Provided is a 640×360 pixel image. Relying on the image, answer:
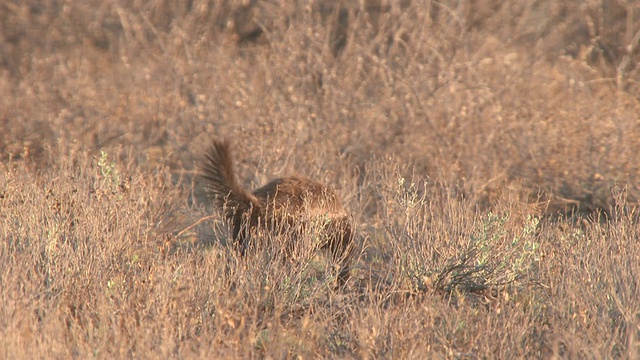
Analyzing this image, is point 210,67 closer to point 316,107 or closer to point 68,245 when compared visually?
point 316,107

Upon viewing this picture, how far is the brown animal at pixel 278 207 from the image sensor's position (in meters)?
5.04

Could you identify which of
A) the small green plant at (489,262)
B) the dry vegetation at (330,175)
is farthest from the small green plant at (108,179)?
the small green plant at (489,262)

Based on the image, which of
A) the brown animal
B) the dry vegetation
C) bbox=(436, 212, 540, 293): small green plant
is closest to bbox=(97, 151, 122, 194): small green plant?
the dry vegetation

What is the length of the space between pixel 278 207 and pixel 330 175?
235 centimetres

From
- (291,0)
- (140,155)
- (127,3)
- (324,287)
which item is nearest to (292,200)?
(324,287)

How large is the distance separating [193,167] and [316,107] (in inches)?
64.9

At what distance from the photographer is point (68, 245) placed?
4734mm

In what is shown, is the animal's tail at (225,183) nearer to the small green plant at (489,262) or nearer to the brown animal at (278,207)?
the brown animal at (278,207)

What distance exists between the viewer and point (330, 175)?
761 centimetres

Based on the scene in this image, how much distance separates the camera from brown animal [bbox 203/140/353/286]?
5035 millimetres

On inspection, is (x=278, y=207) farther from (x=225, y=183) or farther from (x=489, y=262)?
(x=489, y=262)

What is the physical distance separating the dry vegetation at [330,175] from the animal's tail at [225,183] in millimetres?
313

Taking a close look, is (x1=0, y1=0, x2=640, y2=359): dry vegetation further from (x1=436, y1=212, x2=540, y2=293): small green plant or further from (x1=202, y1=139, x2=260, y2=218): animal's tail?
(x1=202, y1=139, x2=260, y2=218): animal's tail

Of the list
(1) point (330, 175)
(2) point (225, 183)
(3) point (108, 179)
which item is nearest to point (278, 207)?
(2) point (225, 183)
